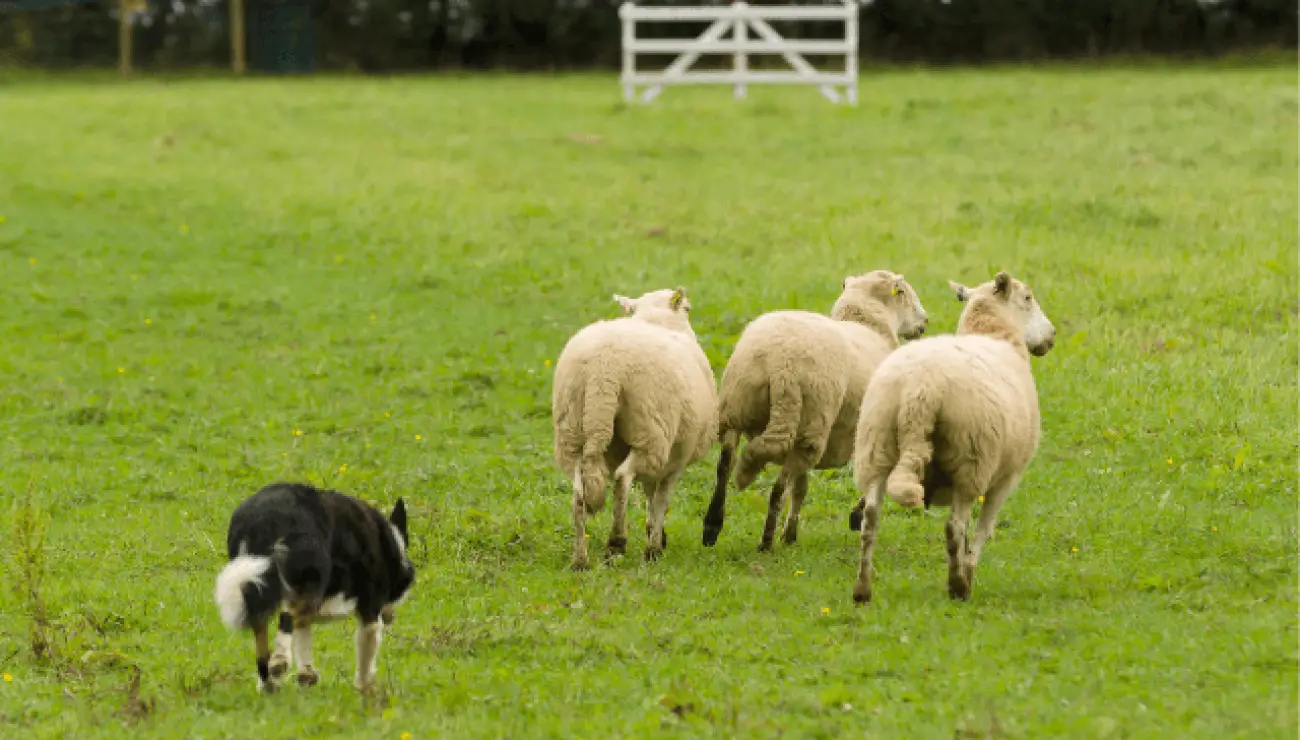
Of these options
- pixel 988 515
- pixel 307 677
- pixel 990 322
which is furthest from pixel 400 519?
pixel 990 322

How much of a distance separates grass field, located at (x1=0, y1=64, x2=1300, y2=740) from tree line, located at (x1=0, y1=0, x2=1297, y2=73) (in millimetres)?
7159

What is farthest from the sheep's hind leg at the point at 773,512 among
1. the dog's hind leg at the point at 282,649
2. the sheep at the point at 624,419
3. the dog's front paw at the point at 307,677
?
the dog's hind leg at the point at 282,649

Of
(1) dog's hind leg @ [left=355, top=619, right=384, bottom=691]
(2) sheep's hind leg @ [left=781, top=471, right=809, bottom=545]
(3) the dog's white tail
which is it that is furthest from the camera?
(2) sheep's hind leg @ [left=781, top=471, right=809, bottom=545]

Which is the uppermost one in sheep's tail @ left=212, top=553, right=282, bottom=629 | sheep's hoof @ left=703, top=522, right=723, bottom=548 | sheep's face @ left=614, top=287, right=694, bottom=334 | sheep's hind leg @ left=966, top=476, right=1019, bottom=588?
sheep's face @ left=614, top=287, right=694, bottom=334

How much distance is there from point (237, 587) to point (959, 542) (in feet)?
12.4

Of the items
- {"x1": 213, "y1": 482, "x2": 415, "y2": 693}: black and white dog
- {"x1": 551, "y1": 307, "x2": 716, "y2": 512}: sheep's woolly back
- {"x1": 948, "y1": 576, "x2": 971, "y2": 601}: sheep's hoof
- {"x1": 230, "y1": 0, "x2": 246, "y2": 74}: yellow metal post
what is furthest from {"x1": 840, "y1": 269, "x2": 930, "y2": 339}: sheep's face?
{"x1": 230, "y1": 0, "x2": 246, "y2": 74}: yellow metal post

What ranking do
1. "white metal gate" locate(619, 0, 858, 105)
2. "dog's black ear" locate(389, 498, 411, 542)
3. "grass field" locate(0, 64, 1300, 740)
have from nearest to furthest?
"grass field" locate(0, 64, 1300, 740) < "dog's black ear" locate(389, 498, 411, 542) < "white metal gate" locate(619, 0, 858, 105)

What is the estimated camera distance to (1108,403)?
1256 cm

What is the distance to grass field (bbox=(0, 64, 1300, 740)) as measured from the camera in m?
7.31

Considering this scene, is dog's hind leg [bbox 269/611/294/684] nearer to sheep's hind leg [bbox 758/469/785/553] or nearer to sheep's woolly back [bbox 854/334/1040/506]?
sheep's woolly back [bbox 854/334/1040/506]

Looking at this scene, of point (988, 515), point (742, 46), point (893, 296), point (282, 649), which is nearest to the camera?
point (282, 649)

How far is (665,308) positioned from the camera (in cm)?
1070

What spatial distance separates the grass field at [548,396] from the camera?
24.0ft

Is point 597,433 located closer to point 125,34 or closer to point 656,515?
point 656,515
